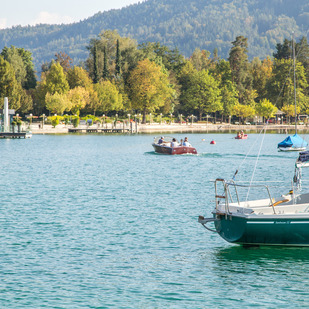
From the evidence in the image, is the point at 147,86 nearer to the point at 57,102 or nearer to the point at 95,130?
the point at 95,130

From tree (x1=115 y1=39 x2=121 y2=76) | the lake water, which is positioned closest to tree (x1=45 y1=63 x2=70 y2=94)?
tree (x1=115 y1=39 x2=121 y2=76)

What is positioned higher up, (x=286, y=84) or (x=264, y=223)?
(x=286, y=84)

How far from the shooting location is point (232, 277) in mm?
17516

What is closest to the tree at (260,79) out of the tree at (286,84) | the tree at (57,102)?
the tree at (286,84)

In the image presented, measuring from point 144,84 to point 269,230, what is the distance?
12377cm

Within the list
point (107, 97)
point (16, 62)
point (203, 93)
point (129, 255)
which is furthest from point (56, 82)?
point (129, 255)

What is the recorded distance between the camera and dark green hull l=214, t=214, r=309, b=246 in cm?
1855

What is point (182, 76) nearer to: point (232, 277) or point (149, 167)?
point (149, 167)

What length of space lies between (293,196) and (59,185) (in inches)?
936

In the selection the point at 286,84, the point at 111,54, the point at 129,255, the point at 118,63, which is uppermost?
the point at 111,54

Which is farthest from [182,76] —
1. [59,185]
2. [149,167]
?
[59,185]

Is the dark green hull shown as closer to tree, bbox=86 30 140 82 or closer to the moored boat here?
the moored boat

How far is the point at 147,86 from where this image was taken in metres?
140

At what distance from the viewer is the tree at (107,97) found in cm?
13650
